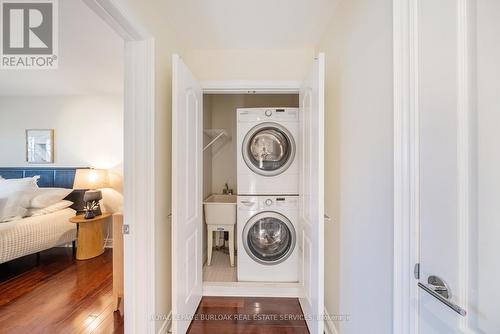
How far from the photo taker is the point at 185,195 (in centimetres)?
161

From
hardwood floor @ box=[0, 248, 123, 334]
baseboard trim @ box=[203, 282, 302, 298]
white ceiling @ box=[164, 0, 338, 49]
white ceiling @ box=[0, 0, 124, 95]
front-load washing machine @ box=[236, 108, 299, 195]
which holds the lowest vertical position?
hardwood floor @ box=[0, 248, 123, 334]

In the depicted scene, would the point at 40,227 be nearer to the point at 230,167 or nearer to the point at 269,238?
the point at 230,167

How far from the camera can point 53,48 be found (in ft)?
6.15

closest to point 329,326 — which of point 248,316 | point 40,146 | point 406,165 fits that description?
point 248,316

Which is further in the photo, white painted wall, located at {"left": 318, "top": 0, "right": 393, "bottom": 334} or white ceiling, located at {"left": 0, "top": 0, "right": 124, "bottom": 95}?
white ceiling, located at {"left": 0, "top": 0, "right": 124, "bottom": 95}

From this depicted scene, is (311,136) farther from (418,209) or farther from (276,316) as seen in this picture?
(276,316)

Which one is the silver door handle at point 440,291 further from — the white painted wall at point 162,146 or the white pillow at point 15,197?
the white pillow at point 15,197

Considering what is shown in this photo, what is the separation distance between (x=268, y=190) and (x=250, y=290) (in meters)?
1.01

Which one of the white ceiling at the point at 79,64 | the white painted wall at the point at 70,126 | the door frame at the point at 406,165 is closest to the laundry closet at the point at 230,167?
the white ceiling at the point at 79,64

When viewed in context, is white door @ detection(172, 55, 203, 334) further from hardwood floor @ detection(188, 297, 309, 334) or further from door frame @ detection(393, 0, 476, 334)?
door frame @ detection(393, 0, 476, 334)

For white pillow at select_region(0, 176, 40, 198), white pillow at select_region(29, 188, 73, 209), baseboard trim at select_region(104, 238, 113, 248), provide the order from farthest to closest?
baseboard trim at select_region(104, 238, 113, 248) → white pillow at select_region(29, 188, 73, 209) → white pillow at select_region(0, 176, 40, 198)

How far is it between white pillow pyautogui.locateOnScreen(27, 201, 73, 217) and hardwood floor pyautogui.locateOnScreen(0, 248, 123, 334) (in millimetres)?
657

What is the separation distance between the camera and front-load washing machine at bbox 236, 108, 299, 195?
2.23 metres

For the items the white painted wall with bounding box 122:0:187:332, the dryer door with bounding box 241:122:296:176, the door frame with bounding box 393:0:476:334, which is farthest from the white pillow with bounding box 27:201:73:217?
the door frame with bounding box 393:0:476:334
